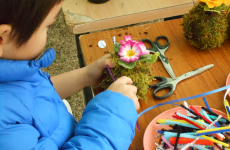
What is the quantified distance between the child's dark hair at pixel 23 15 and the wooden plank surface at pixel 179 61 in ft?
1.17

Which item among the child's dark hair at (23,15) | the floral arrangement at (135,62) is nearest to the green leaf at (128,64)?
the floral arrangement at (135,62)

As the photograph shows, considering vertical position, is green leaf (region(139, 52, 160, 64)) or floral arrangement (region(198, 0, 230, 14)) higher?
floral arrangement (region(198, 0, 230, 14))

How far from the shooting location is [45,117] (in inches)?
20.5

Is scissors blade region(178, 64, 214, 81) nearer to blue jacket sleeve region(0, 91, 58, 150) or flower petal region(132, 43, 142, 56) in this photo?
flower petal region(132, 43, 142, 56)

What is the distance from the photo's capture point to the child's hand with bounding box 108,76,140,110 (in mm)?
582

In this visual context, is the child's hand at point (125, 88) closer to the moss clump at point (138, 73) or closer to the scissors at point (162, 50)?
the moss clump at point (138, 73)

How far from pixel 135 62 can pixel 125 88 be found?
0.08 metres

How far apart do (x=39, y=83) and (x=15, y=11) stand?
0.82 feet

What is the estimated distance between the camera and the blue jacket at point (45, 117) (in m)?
0.44

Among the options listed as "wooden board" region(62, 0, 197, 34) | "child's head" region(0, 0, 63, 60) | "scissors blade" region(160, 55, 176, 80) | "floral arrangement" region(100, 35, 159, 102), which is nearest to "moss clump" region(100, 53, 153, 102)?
"floral arrangement" region(100, 35, 159, 102)

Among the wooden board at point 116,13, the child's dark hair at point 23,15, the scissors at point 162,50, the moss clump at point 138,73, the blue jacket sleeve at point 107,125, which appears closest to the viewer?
the child's dark hair at point 23,15

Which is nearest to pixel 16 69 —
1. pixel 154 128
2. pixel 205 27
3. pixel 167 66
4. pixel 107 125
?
pixel 107 125

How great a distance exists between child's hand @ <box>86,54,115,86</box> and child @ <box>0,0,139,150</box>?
0.15 ft

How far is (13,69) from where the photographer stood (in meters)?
0.46
